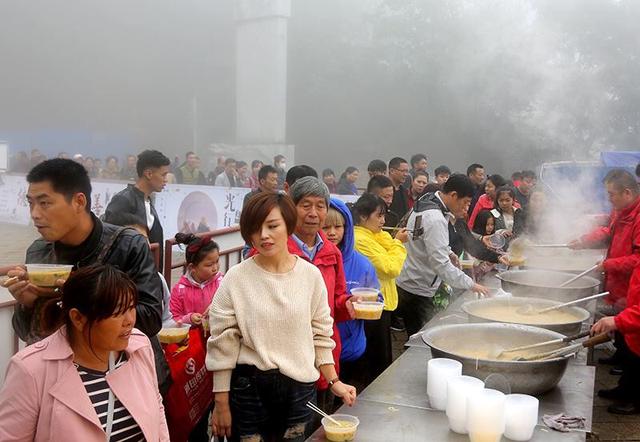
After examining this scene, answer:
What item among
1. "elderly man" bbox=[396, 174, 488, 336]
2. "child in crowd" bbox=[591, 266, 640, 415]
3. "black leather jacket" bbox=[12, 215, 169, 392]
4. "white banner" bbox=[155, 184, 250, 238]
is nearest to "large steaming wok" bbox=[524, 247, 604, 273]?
"child in crowd" bbox=[591, 266, 640, 415]

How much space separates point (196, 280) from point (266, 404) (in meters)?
1.51

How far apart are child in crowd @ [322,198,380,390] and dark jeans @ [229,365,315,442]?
0.94m

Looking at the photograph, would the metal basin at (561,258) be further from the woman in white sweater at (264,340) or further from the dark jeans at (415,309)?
the woman in white sweater at (264,340)

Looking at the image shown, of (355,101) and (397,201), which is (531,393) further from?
(355,101)

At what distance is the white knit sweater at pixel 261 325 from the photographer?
253 cm

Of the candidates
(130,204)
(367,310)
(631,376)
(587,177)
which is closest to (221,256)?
(130,204)

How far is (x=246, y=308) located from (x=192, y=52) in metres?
23.3

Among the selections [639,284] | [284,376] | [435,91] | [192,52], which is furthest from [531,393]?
[192,52]

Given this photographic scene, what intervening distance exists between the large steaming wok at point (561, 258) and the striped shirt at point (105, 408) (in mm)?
4200

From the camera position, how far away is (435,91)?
2136 cm

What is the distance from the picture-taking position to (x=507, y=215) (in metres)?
7.49

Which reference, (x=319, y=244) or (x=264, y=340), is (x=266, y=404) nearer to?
(x=264, y=340)

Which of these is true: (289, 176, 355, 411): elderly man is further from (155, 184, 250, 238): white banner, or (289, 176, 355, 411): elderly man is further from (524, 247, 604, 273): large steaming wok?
(155, 184, 250, 238): white banner

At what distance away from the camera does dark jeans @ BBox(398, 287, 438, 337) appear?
522 centimetres
